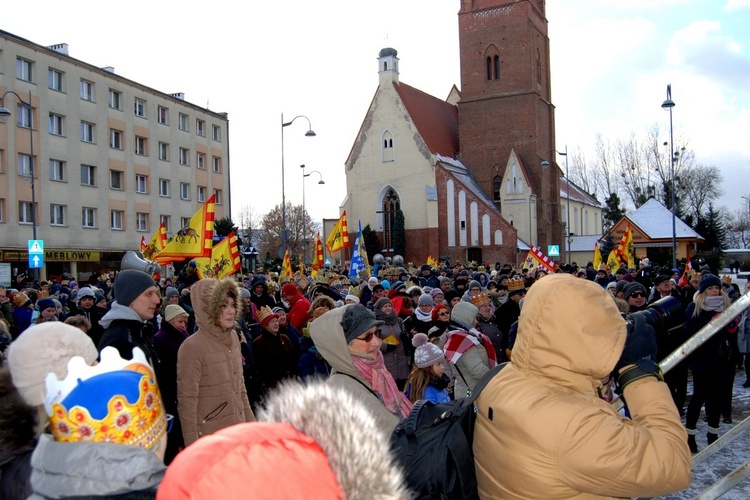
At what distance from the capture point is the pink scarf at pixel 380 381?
352 centimetres

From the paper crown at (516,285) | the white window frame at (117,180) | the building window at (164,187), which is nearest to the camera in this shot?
the paper crown at (516,285)

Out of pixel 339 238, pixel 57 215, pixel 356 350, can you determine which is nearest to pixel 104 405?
pixel 356 350

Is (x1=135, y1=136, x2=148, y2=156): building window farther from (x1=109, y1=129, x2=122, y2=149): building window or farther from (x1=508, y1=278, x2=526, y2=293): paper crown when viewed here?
(x1=508, y1=278, x2=526, y2=293): paper crown

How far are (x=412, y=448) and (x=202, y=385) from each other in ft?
8.90

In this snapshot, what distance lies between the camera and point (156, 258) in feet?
36.9

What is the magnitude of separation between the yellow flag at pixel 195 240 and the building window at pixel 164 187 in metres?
35.4

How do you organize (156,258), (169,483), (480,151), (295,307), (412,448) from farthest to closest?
(480,151), (156,258), (295,307), (412,448), (169,483)

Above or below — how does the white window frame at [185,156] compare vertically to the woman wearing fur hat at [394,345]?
above

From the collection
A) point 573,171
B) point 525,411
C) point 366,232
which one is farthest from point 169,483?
point 573,171

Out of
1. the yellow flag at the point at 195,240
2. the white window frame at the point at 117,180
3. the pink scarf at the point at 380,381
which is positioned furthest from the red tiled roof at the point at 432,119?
the pink scarf at the point at 380,381

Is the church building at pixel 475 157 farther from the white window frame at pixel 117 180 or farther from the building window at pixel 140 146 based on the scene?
the white window frame at pixel 117 180

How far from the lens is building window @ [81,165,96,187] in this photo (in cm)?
3881

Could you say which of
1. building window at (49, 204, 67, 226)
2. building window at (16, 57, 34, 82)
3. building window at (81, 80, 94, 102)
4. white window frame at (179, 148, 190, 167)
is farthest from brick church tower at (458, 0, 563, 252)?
building window at (16, 57, 34, 82)

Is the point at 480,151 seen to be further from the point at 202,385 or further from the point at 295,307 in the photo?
the point at 202,385
